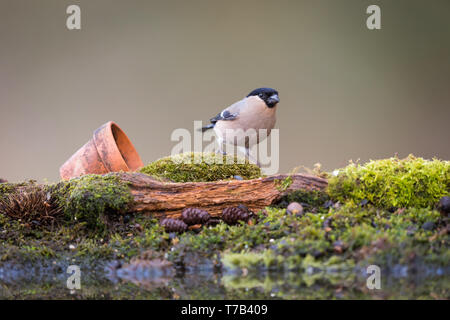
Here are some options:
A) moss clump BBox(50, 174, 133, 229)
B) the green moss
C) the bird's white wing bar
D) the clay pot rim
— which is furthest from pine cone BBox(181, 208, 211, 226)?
the bird's white wing bar

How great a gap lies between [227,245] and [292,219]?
468 mm

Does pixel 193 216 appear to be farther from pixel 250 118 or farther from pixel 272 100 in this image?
pixel 272 100

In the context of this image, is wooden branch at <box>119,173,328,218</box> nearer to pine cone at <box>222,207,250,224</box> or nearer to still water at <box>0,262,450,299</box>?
pine cone at <box>222,207,250,224</box>

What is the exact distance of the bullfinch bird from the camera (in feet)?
15.1

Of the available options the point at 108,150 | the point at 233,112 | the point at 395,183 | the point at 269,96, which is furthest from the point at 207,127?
the point at 395,183

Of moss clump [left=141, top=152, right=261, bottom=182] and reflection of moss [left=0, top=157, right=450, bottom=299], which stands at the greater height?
moss clump [left=141, top=152, right=261, bottom=182]

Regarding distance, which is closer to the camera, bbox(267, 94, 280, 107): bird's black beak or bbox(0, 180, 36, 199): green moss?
bbox(0, 180, 36, 199): green moss

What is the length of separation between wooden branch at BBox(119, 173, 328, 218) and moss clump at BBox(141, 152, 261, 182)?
2.09ft

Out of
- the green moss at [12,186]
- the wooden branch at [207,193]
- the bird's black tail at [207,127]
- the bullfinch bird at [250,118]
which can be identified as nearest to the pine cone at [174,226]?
the wooden branch at [207,193]

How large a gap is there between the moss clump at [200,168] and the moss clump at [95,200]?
2.55 ft

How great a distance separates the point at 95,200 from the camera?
3.10 metres
